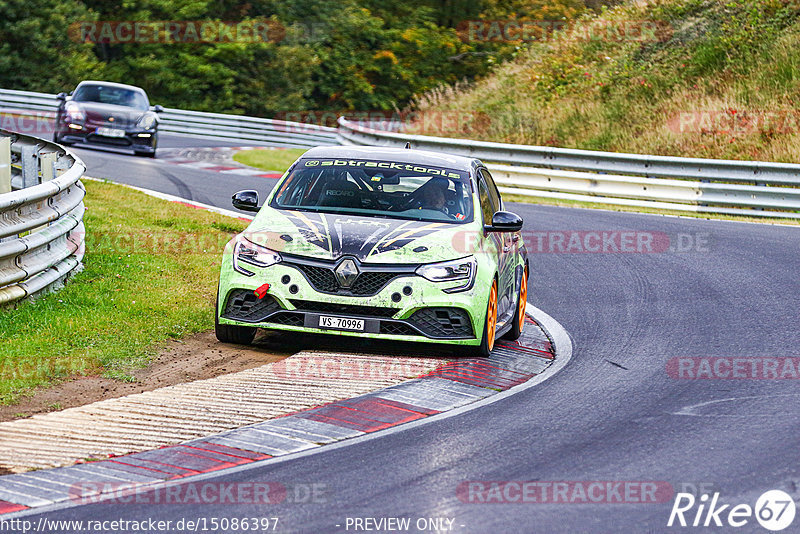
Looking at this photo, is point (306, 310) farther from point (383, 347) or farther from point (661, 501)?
point (661, 501)

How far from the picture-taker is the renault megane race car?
28.0ft

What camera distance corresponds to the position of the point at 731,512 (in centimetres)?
536

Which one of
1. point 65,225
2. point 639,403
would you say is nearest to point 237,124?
point 65,225

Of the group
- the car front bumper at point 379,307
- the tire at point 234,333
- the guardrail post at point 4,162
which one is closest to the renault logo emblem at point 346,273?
the car front bumper at point 379,307

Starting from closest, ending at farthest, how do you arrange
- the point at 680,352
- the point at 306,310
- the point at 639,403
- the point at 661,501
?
the point at 661,501 → the point at 639,403 → the point at 306,310 → the point at 680,352

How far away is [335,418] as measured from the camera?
696 cm

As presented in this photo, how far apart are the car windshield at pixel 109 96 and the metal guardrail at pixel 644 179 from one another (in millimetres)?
7141

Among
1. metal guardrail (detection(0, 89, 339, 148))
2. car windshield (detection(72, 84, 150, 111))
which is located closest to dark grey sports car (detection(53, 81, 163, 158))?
car windshield (detection(72, 84, 150, 111))

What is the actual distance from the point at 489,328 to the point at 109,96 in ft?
63.0

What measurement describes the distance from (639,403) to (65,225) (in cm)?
559

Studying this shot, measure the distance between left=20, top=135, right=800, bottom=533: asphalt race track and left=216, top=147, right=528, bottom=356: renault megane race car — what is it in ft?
3.34

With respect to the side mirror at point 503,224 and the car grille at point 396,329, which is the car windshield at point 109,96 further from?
the car grille at point 396,329

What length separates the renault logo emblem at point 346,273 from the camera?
8.51 metres

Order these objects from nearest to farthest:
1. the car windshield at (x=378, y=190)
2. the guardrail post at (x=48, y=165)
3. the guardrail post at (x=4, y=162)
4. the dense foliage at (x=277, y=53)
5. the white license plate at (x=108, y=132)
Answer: the car windshield at (x=378, y=190), the guardrail post at (x=4, y=162), the guardrail post at (x=48, y=165), the white license plate at (x=108, y=132), the dense foliage at (x=277, y=53)
